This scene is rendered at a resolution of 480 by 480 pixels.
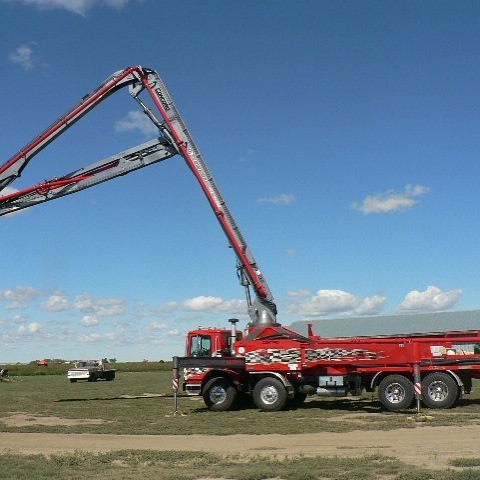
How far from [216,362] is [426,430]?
Result: 28.5ft

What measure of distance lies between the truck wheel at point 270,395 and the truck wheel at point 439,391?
15.0ft

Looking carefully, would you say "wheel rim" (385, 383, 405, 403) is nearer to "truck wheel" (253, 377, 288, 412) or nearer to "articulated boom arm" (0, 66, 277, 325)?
"truck wheel" (253, 377, 288, 412)

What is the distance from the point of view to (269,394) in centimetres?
2186

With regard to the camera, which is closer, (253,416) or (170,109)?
(253,416)

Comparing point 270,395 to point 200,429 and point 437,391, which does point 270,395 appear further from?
point 437,391

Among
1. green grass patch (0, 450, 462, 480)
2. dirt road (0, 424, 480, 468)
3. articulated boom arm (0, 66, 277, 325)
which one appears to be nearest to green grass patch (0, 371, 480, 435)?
dirt road (0, 424, 480, 468)

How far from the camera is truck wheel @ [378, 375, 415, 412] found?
2033cm

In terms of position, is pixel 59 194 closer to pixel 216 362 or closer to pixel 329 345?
pixel 216 362

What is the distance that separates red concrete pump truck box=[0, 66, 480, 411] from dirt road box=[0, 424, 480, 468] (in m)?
4.24

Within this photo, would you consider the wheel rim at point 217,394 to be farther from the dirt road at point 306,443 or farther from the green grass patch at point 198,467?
the green grass patch at point 198,467

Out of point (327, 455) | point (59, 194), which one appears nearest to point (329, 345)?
point (327, 455)

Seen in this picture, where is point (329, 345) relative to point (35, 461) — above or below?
above

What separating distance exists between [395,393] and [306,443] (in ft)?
23.9

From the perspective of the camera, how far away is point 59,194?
90.0 feet
